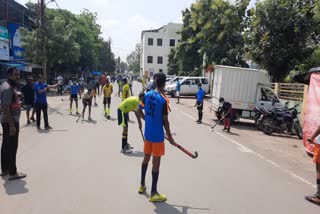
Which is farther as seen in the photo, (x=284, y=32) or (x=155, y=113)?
(x=284, y=32)

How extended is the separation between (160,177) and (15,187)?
97.2 inches

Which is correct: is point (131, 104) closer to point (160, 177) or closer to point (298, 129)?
point (160, 177)

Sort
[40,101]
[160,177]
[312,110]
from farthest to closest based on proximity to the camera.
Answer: [40,101], [312,110], [160,177]

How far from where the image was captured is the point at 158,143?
4.98m

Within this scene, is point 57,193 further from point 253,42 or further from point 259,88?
point 253,42

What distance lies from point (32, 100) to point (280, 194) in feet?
32.8

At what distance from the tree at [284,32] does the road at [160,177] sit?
29.9ft

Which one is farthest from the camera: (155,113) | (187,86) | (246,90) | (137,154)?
(187,86)

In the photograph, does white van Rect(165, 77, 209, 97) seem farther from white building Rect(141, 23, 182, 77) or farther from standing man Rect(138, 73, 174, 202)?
white building Rect(141, 23, 182, 77)

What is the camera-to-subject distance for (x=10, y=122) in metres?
5.61

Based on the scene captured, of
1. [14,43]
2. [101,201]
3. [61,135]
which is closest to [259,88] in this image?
[61,135]

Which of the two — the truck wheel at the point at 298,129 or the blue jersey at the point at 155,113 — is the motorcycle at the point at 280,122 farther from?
the blue jersey at the point at 155,113

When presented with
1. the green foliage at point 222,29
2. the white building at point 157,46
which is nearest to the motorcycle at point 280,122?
the green foliage at point 222,29

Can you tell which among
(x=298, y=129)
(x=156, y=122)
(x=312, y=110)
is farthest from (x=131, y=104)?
(x=298, y=129)
